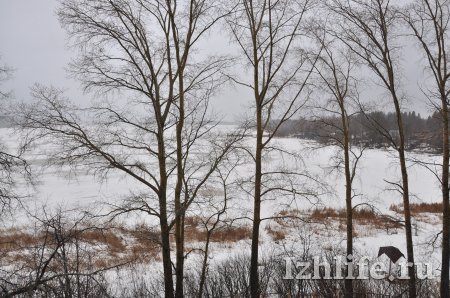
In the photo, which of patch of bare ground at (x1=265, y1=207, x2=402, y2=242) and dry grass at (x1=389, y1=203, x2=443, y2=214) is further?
dry grass at (x1=389, y1=203, x2=443, y2=214)

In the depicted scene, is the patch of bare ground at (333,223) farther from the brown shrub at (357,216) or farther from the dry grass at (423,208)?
the dry grass at (423,208)

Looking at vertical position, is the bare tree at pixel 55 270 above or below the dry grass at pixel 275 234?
above

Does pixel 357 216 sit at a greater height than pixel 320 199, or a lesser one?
lesser

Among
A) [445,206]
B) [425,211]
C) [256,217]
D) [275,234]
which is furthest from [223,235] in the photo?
[425,211]

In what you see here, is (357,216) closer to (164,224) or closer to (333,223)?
(333,223)

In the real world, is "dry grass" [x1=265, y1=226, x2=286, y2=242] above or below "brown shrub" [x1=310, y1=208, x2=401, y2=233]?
below

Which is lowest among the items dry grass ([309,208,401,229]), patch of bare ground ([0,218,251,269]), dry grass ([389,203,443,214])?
patch of bare ground ([0,218,251,269])

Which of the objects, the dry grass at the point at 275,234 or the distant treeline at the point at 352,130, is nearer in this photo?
the distant treeline at the point at 352,130

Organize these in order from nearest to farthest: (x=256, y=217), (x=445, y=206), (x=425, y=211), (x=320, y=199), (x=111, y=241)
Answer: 1. (x=445, y=206)
2. (x=256, y=217)
3. (x=320, y=199)
4. (x=111, y=241)
5. (x=425, y=211)

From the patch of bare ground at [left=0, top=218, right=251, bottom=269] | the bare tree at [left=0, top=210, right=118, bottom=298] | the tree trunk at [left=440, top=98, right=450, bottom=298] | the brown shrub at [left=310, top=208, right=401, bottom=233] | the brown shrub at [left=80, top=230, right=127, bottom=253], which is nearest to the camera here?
the bare tree at [left=0, top=210, right=118, bottom=298]

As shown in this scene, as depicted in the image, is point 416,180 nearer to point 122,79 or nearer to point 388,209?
point 388,209

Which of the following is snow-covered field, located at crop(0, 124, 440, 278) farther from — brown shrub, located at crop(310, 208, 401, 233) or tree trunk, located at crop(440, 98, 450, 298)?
brown shrub, located at crop(310, 208, 401, 233)

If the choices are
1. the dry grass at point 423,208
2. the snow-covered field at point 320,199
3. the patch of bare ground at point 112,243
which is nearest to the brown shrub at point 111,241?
the patch of bare ground at point 112,243

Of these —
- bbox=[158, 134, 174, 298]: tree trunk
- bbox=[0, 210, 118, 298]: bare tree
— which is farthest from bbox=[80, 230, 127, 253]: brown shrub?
bbox=[158, 134, 174, 298]: tree trunk
